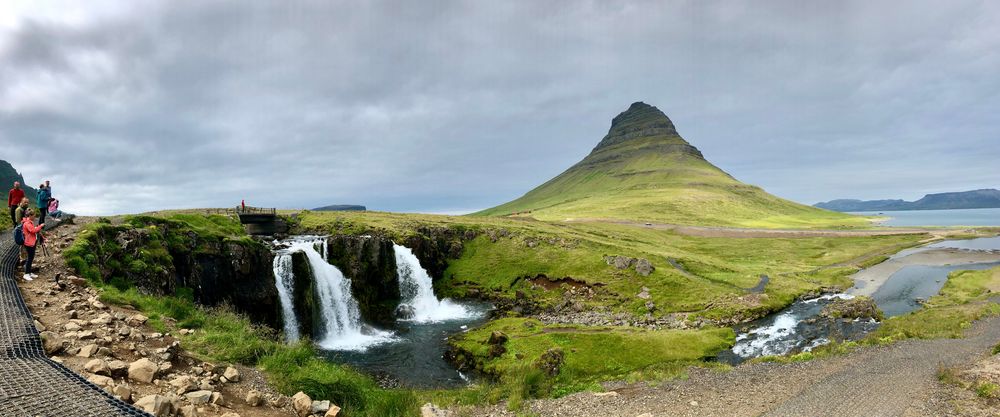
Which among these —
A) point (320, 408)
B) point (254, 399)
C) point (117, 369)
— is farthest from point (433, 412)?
point (117, 369)

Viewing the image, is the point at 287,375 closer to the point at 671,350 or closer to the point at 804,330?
the point at 671,350

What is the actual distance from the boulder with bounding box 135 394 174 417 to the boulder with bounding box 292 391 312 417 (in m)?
3.76

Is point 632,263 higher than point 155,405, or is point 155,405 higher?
point 155,405

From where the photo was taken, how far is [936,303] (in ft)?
188

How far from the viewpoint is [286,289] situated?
4791 cm

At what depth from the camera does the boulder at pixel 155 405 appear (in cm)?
933

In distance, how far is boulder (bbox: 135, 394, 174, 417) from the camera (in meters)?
9.33

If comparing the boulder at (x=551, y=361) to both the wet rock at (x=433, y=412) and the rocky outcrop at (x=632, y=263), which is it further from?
the rocky outcrop at (x=632, y=263)

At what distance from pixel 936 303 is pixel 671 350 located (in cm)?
4733

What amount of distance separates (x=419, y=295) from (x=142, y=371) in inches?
2047

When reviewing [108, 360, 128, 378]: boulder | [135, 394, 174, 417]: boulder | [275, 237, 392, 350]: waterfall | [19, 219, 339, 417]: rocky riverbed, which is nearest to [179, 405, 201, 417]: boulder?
[19, 219, 339, 417]: rocky riverbed

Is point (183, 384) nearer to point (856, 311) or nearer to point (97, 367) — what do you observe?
point (97, 367)

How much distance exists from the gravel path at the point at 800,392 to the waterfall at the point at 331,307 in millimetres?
28469

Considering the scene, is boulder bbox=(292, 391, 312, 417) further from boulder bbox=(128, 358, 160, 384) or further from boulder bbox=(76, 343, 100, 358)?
boulder bbox=(76, 343, 100, 358)
